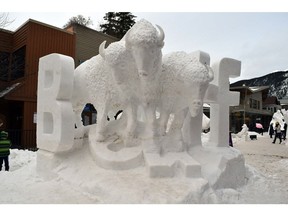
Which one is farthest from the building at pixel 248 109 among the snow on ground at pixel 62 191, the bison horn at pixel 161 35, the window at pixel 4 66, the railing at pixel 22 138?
the bison horn at pixel 161 35

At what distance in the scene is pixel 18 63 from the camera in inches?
525

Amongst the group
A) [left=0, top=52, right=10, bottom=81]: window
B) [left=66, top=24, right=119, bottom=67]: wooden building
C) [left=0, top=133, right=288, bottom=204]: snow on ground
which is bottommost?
[left=0, top=133, right=288, bottom=204]: snow on ground

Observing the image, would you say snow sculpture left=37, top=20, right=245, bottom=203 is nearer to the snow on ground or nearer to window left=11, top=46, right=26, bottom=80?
the snow on ground

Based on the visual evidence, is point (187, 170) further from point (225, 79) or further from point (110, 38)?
point (110, 38)

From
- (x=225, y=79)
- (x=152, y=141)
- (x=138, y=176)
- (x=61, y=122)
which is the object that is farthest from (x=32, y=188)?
(x=225, y=79)

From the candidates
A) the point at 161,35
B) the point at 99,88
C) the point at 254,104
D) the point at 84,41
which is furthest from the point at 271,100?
the point at 161,35

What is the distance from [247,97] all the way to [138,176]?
25.8m

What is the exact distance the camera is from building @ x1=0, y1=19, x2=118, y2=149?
12.5 m

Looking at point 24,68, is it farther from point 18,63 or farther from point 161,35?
point 161,35

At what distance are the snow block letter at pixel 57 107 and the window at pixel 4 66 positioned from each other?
8957 mm

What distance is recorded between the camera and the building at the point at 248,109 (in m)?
26.6

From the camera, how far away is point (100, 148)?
4.97 meters

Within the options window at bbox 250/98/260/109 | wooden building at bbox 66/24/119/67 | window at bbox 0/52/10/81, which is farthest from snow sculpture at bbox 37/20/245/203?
window at bbox 250/98/260/109

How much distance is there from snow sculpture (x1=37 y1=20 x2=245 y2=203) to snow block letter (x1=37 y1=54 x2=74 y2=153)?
2cm
